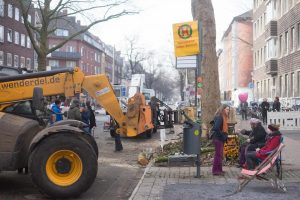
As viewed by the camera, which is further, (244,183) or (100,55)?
(100,55)

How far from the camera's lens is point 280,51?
3872 cm

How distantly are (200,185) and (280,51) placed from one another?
100 feet

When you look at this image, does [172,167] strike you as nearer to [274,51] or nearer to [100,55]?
[274,51]

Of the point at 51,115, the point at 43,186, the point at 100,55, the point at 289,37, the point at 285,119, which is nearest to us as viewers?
the point at 43,186

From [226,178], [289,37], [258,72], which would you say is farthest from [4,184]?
[258,72]

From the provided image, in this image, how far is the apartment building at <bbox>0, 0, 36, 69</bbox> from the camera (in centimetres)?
5653

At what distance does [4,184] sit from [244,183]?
4663mm

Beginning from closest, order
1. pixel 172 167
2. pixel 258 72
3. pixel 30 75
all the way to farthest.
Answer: pixel 30 75 → pixel 172 167 → pixel 258 72

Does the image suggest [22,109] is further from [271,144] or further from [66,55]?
[66,55]

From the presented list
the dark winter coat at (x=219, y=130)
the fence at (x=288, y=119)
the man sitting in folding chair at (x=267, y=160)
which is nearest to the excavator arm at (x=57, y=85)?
the dark winter coat at (x=219, y=130)

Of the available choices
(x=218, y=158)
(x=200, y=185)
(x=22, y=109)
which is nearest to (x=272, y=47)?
(x=218, y=158)

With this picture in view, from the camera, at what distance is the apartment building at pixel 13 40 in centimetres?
5653

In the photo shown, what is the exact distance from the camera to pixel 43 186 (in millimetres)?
8953

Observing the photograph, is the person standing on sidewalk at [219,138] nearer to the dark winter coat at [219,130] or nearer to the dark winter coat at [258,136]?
the dark winter coat at [219,130]
